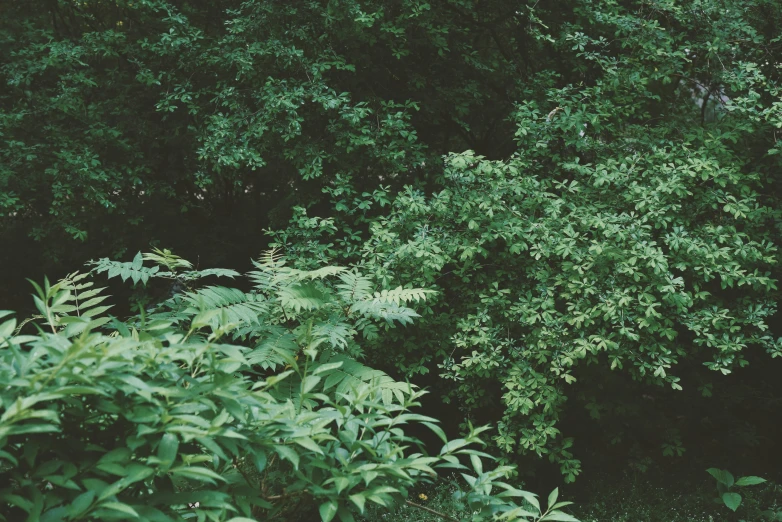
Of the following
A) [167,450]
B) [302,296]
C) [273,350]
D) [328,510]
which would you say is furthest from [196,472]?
[302,296]

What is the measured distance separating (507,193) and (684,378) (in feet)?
9.82

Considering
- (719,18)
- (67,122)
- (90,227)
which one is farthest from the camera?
(90,227)

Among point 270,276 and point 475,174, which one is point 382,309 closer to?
point 270,276

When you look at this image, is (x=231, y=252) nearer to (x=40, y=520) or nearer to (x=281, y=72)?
(x=281, y=72)

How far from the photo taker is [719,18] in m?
6.01

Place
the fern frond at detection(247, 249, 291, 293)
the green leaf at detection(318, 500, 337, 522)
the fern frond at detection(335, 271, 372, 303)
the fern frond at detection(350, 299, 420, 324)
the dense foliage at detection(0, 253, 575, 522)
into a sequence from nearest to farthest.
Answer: the dense foliage at detection(0, 253, 575, 522), the green leaf at detection(318, 500, 337, 522), the fern frond at detection(350, 299, 420, 324), the fern frond at detection(247, 249, 291, 293), the fern frond at detection(335, 271, 372, 303)

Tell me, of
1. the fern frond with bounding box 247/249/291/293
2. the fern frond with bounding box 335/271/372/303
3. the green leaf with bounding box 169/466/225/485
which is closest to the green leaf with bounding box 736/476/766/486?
the fern frond with bounding box 335/271/372/303

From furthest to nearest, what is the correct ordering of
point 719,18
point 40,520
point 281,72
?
point 281,72
point 719,18
point 40,520

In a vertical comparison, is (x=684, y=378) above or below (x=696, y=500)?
above

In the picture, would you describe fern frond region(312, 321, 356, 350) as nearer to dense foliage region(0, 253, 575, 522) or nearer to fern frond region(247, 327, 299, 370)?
fern frond region(247, 327, 299, 370)

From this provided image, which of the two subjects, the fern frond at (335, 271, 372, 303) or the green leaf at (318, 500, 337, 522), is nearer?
the green leaf at (318, 500, 337, 522)

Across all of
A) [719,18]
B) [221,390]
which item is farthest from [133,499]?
[719,18]

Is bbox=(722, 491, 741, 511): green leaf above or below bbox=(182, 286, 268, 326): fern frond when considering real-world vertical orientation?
below

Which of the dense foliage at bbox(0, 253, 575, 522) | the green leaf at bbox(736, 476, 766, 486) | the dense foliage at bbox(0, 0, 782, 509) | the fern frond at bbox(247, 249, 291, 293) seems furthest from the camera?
the green leaf at bbox(736, 476, 766, 486)
